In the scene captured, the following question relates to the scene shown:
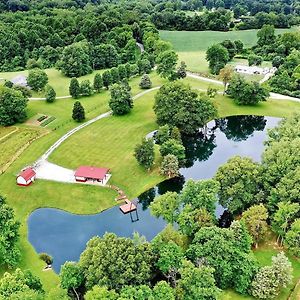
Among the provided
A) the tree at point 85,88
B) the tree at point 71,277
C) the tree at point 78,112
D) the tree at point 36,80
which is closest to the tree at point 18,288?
the tree at point 71,277

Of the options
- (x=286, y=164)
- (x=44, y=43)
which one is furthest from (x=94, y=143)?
(x=44, y=43)

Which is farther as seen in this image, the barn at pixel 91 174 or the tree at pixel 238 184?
the barn at pixel 91 174

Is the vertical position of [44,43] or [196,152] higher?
[44,43]

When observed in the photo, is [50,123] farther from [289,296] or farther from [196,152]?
[289,296]

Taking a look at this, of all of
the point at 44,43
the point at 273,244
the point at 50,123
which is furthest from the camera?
the point at 44,43

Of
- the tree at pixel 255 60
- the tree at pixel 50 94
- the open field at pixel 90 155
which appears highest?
the tree at pixel 50 94

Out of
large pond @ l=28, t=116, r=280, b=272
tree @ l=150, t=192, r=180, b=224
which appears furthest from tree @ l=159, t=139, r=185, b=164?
tree @ l=150, t=192, r=180, b=224

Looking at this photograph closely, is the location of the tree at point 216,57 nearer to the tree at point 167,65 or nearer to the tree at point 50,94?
the tree at point 167,65

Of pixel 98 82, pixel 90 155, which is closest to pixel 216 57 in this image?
pixel 98 82
